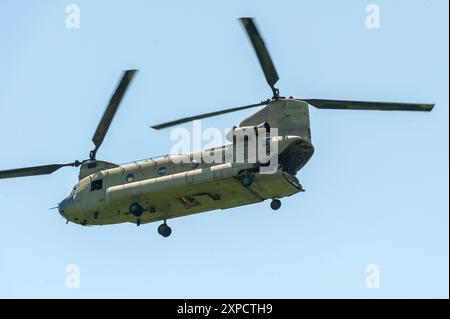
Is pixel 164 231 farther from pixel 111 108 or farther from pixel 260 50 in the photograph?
pixel 260 50

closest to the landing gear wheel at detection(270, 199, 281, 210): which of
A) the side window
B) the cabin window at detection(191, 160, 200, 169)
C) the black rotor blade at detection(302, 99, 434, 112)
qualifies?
the cabin window at detection(191, 160, 200, 169)

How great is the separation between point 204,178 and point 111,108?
6.16 meters

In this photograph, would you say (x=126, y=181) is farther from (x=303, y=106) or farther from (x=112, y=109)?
(x=303, y=106)

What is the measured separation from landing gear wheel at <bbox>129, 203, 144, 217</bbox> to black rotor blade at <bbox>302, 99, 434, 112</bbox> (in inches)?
325

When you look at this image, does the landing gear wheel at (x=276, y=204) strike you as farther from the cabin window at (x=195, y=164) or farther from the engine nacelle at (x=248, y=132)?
the cabin window at (x=195, y=164)

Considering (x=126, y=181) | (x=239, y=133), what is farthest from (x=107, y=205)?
(x=239, y=133)

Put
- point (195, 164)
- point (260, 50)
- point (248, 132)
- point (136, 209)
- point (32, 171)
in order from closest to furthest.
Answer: point (260, 50)
point (248, 132)
point (195, 164)
point (136, 209)
point (32, 171)

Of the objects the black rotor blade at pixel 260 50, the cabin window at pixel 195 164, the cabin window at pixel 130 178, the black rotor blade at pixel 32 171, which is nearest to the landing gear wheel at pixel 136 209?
the cabin window at pixel 130 178

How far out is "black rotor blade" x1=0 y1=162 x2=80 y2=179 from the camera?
43.8 metres

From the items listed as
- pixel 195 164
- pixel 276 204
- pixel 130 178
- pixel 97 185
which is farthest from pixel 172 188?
pixel 97 185

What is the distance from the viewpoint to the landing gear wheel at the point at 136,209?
40281mm

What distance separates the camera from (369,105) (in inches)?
1481

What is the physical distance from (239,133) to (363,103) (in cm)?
503
